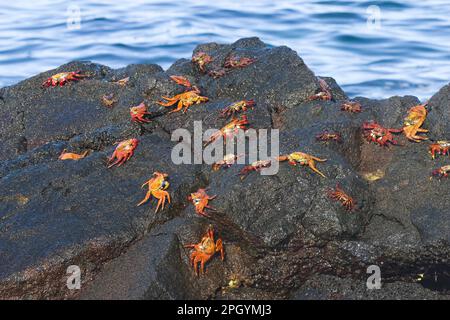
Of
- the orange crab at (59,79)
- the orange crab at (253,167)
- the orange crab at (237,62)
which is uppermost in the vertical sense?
the orange crab at (237,62)

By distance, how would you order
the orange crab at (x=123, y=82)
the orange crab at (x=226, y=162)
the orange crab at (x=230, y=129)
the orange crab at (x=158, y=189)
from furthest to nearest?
the orange crab at (x=123, y=82) → the orange crab at (x=230, y=129) → the orange crab at (x=226, y=162) → the orange crab at (x=158, y=189)

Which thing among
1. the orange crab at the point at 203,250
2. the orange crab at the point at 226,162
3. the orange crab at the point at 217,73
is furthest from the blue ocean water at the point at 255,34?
the orange crab at the point at 203,250

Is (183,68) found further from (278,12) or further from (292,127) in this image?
(278,12)

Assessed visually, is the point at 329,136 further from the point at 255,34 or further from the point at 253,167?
the point at 255,34

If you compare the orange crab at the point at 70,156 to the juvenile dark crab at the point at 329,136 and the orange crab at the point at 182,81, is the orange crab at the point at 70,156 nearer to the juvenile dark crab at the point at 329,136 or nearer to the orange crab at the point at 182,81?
the orange crab at the point at 182,81

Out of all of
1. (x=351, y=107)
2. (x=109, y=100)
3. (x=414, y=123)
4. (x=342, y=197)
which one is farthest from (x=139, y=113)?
(x=414, y=123)

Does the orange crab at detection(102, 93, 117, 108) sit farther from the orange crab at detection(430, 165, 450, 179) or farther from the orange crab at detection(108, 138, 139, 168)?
the orange crab at detection(430, 165, 450, 179)
